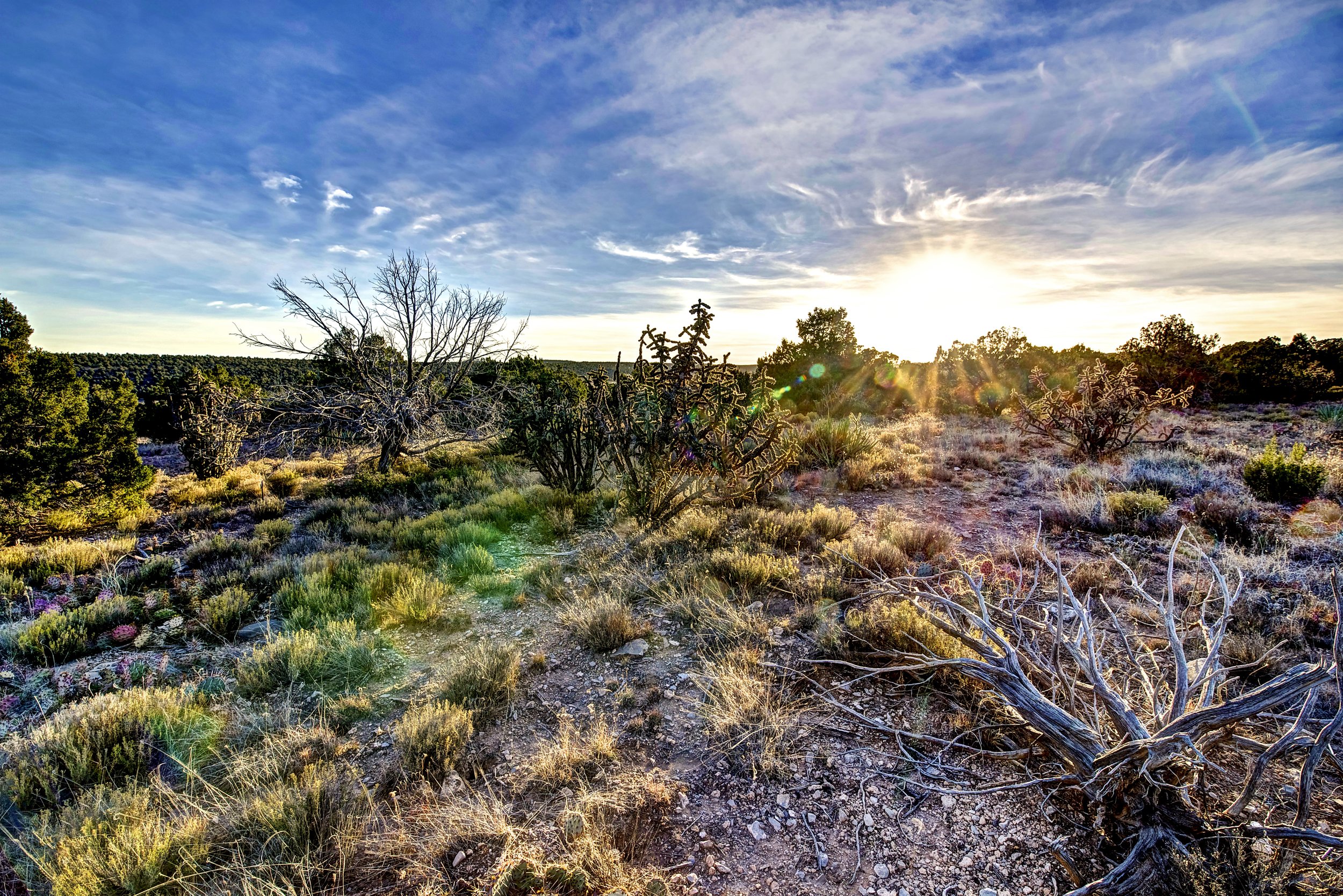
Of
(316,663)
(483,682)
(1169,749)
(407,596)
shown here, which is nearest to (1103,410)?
(1169,749)

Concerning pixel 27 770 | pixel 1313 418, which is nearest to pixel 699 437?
pixel 27 770

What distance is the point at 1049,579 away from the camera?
17.2ft

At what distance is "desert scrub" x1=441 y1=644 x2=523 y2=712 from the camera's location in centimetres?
368

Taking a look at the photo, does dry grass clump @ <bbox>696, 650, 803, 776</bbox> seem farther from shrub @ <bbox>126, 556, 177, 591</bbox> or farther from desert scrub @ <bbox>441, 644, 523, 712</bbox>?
shrub @ <bbox>126, 556, 177, 591</bbox>

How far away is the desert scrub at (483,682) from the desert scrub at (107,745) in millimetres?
1448

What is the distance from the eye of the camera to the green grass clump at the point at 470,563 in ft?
20.5

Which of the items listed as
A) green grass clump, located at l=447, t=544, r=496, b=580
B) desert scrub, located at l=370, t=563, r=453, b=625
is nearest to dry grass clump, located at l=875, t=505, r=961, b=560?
green grass clump, located at l=447, t=544, r=496, b=580

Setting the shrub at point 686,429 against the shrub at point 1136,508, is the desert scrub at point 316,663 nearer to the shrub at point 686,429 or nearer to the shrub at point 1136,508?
the shrub at point 686,429

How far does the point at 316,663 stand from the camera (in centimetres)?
422

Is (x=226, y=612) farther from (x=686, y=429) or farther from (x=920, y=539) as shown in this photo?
(x=920, y=539)

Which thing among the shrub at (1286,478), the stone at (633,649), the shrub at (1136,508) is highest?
the shrub at (1286,478)

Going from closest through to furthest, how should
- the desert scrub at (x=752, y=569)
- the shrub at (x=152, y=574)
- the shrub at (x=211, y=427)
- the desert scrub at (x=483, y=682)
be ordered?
the desert scrub at (x=483, y=682)
the desert scrub at (x=752, y=569)
the shrub at (x=152, y=574)
the shrub at (x=211, y=427)

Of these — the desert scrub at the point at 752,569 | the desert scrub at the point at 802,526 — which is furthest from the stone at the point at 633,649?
the desert scrub at the point at 802,526

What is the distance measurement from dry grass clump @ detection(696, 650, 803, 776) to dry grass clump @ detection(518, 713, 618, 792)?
690 mm
